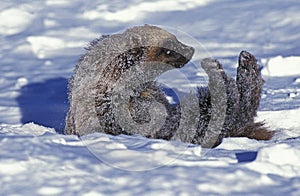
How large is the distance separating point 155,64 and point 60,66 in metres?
1.97

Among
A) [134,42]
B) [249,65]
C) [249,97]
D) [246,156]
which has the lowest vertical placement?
[246,156]

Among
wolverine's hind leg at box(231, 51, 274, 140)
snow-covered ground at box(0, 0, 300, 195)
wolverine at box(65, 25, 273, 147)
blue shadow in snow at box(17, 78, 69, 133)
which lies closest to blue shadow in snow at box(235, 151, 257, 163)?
snow-covered ground at box(0, 0, 300, 195)

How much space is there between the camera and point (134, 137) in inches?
104

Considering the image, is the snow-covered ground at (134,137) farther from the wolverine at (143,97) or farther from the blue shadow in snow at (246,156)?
the wolverine at (143,97)

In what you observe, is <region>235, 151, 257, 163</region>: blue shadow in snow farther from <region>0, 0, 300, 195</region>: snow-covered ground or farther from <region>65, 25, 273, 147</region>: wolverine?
<region>65, 25, 273, 147</region>: wolverine

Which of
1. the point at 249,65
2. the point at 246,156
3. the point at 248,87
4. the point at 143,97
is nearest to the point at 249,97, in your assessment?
the point at 248,87

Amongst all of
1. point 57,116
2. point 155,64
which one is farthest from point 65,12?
point 155,64

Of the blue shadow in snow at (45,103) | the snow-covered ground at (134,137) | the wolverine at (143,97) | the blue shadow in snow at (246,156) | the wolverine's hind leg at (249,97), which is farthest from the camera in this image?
the blue shadow in snow at (45,103)

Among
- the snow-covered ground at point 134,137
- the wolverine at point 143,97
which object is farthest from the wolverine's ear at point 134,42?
the snow-covered ground at point 134,137

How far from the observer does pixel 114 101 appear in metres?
3.31

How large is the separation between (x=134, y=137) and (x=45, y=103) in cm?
212

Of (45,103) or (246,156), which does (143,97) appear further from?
(45,103)

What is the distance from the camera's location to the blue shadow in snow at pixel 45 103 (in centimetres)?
430

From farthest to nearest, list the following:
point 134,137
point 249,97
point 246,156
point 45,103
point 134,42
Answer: point 45,103 < point 249,97 < point 134,42 < point 134,137 < point 246,156
